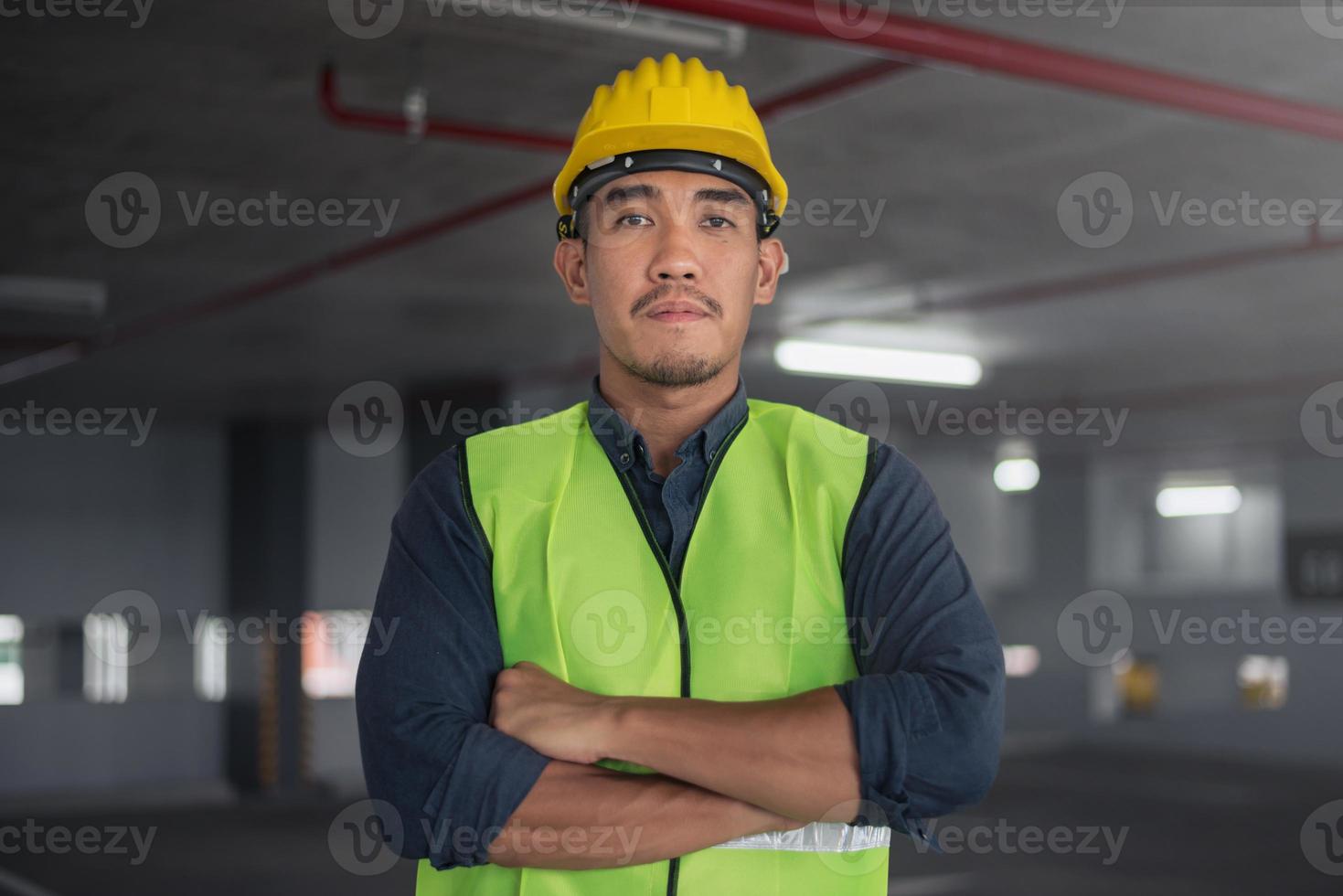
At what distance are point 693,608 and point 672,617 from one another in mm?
29

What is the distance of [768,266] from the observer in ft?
6.19

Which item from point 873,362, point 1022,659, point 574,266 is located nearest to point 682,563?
point 574,266

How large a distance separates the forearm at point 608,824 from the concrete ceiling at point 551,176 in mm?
2528

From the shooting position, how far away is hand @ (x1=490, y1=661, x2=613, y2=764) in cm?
163

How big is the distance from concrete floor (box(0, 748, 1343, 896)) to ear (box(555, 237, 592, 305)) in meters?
7.22

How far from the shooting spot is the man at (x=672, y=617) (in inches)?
63.7

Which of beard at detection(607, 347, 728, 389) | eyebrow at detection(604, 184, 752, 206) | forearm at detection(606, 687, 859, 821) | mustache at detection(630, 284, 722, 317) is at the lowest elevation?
forearm at detection(606, 687, 859, 821)

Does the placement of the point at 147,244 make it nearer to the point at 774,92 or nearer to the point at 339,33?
the point at 339,33

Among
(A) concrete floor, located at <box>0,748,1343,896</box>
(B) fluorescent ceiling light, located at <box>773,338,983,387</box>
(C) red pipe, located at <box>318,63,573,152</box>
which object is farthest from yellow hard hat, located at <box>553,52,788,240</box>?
(B) fluorescent ceiling light, located at <box>773,338,983,387</box>

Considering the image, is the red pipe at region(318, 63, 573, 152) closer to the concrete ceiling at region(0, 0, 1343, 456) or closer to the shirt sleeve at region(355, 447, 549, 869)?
the concrete ceiling at region(0, 0, 1343, 456)

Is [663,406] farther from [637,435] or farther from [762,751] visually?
[762,751]

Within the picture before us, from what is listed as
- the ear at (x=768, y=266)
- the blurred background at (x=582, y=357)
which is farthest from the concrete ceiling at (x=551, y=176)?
the ear at (x=768, y=266)

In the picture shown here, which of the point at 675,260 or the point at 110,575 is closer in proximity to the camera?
the point at 675,260

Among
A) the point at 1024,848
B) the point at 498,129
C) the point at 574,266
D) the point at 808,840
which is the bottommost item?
the point at 1024,848
